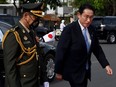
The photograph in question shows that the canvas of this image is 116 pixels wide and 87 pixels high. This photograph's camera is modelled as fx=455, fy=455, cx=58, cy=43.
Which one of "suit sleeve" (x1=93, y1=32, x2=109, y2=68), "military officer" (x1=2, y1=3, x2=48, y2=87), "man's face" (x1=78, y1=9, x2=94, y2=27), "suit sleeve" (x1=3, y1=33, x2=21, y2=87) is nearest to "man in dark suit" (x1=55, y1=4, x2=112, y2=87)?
"man's face" (x1=78, y1=9, x2=94, y2=27)

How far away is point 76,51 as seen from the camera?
5.77 metres

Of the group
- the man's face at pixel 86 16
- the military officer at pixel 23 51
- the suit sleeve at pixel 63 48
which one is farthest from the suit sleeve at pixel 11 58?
the man's face at pixel 86 16

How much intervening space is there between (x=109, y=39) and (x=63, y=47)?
2503 centimetres

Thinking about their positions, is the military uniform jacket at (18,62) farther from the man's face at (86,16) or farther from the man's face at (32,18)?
the man's face at (86,16)

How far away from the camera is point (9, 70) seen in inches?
183

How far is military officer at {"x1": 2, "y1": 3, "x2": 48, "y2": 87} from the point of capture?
4633mm

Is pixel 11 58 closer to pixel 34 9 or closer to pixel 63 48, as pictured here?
pixel 34 9

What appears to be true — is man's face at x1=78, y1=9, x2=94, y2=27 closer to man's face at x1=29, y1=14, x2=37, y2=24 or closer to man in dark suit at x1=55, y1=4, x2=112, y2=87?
man in dark suit at x1=55, y1=4, x2=112, y2=87

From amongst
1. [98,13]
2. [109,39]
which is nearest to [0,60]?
[109,39]

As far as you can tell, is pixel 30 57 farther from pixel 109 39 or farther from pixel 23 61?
pixel 109 39

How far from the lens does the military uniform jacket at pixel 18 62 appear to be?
4629 mm

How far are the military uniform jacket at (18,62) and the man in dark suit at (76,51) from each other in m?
1.00

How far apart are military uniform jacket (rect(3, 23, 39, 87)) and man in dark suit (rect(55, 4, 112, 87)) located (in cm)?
100

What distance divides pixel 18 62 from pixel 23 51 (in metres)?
0.13
